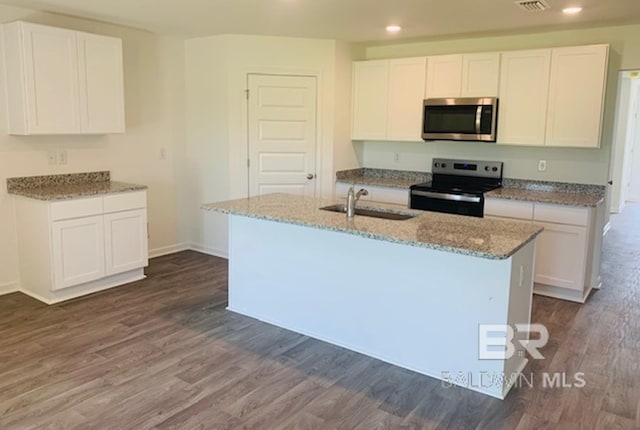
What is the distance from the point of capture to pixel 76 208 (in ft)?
13.6

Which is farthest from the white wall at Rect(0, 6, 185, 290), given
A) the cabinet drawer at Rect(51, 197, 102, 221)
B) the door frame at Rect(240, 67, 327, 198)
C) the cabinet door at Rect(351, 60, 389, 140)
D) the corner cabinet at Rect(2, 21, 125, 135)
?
the cabinet door at Rect(351, 60, 389, 140)

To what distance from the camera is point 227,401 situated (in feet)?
9.00

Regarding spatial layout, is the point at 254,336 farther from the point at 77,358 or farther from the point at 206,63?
the point at 206,63

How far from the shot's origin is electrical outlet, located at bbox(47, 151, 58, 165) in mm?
4512

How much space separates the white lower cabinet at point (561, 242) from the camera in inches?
168

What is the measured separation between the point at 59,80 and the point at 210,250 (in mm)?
2430

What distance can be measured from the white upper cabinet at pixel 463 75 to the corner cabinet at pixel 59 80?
10.1 feet

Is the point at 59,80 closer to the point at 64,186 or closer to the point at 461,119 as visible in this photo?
the point at 64,186

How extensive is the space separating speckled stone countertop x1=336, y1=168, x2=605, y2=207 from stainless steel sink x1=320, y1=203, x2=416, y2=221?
58.3 inches

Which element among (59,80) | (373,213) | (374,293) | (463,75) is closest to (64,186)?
(59,80)

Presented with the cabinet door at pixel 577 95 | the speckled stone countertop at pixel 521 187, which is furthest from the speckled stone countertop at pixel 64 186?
the cabinet door at pixel 577 95

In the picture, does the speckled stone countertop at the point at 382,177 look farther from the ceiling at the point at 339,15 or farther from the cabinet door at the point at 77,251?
the cabinet door at the point at 77,251

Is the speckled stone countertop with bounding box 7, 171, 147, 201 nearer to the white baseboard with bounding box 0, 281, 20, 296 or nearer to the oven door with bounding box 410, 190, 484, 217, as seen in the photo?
the white baseboard with bounding box 0, 281, 20, 296

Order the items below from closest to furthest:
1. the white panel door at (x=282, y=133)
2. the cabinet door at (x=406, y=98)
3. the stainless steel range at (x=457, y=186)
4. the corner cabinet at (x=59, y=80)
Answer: the corner cabinet at (x=59, y=80), the stainless steel range at (x=457, y=186), the cabinet door at (x=406, y=98), the white panel door at (x=282, y=133)
